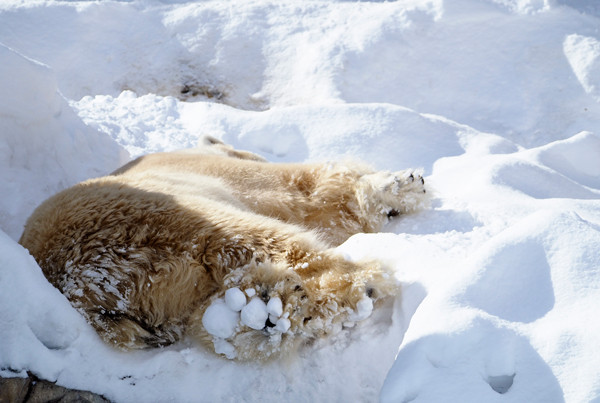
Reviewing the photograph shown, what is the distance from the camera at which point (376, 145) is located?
5516 millimetres

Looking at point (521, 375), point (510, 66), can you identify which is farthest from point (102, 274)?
point (510, 66)

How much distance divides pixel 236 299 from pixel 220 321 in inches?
4.4

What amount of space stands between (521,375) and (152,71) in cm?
→ 828

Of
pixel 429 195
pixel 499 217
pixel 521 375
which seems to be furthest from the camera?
pixel 429 195

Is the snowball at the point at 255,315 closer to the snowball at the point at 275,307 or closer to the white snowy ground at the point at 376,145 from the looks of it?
the snowball at the point at 275,307

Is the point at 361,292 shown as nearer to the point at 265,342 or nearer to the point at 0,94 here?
the point at 265,342

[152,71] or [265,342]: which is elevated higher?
[265,342]

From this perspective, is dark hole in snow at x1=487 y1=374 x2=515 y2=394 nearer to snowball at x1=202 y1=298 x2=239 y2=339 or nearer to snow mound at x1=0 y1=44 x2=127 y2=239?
snowball at x1=202 y1=298 x2=239 y2=339

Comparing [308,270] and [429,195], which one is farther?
[429,195]

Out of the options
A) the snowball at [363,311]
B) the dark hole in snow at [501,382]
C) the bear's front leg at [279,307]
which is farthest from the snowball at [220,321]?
the dark hole in snow at [501,382]

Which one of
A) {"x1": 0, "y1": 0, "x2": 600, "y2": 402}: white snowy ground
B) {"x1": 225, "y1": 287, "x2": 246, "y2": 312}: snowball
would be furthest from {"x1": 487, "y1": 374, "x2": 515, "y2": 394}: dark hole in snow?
{"x1": 225, "y1": 287, "x2": 246, "y2": 312}: snowball

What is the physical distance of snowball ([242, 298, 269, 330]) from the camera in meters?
2.23

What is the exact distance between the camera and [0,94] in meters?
4.18

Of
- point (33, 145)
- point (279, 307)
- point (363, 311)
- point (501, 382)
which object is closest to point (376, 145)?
point (33, 145)
